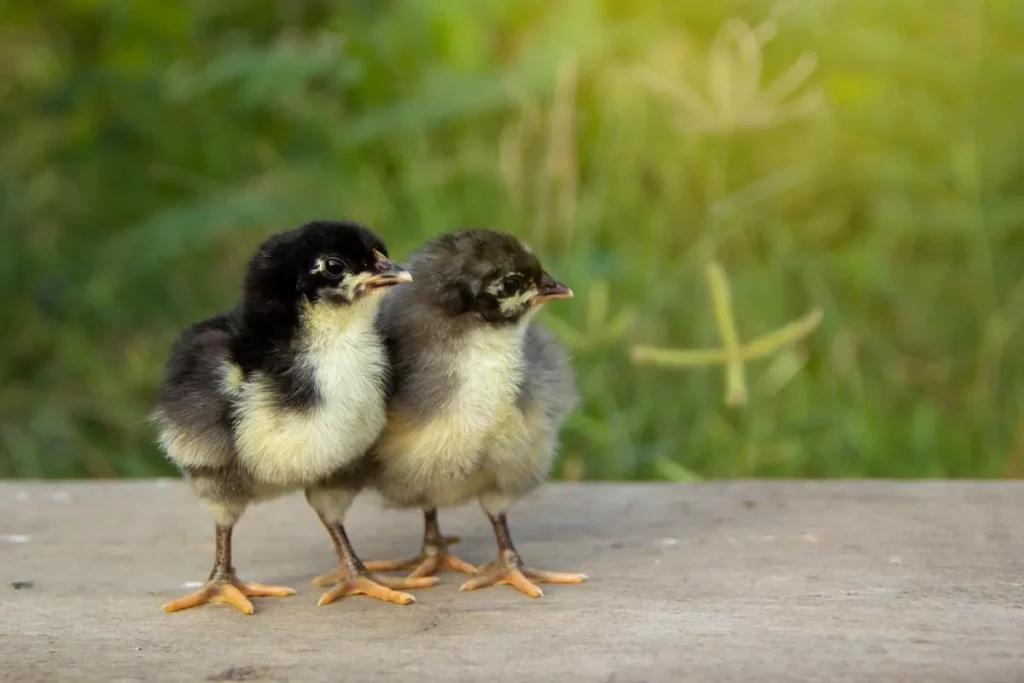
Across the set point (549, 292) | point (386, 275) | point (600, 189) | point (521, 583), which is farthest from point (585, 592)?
point (600, 189)

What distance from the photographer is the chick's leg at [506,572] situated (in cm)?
191

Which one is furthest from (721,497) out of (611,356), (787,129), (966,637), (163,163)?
(163,163)

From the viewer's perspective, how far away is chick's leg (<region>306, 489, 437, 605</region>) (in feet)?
6.08

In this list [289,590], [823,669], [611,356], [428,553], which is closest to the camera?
[823,669]

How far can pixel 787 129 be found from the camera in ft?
14.3

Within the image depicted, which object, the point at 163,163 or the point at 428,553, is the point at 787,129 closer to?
the point at 163,163

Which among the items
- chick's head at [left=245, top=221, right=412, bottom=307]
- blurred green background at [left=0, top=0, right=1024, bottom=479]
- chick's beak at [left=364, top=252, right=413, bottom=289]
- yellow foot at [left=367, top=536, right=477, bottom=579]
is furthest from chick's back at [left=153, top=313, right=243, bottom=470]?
blurred green background at [left=0, top=0, right=1024, bottom=479]

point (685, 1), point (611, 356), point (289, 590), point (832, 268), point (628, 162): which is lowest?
point (289, 590)

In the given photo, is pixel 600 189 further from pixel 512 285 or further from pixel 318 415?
pixel 318 415

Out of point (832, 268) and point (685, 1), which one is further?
point (685, 1)

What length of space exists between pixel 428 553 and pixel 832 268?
239 centimetres

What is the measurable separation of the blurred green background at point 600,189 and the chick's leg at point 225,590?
1480 millimetres

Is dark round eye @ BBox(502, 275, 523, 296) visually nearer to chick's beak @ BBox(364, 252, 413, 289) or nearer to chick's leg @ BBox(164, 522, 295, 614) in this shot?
chick's beak @ BBox(364, 252, 413, 289)

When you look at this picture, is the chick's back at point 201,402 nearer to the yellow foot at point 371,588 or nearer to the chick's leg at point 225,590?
the chick's leg at point 225,590
